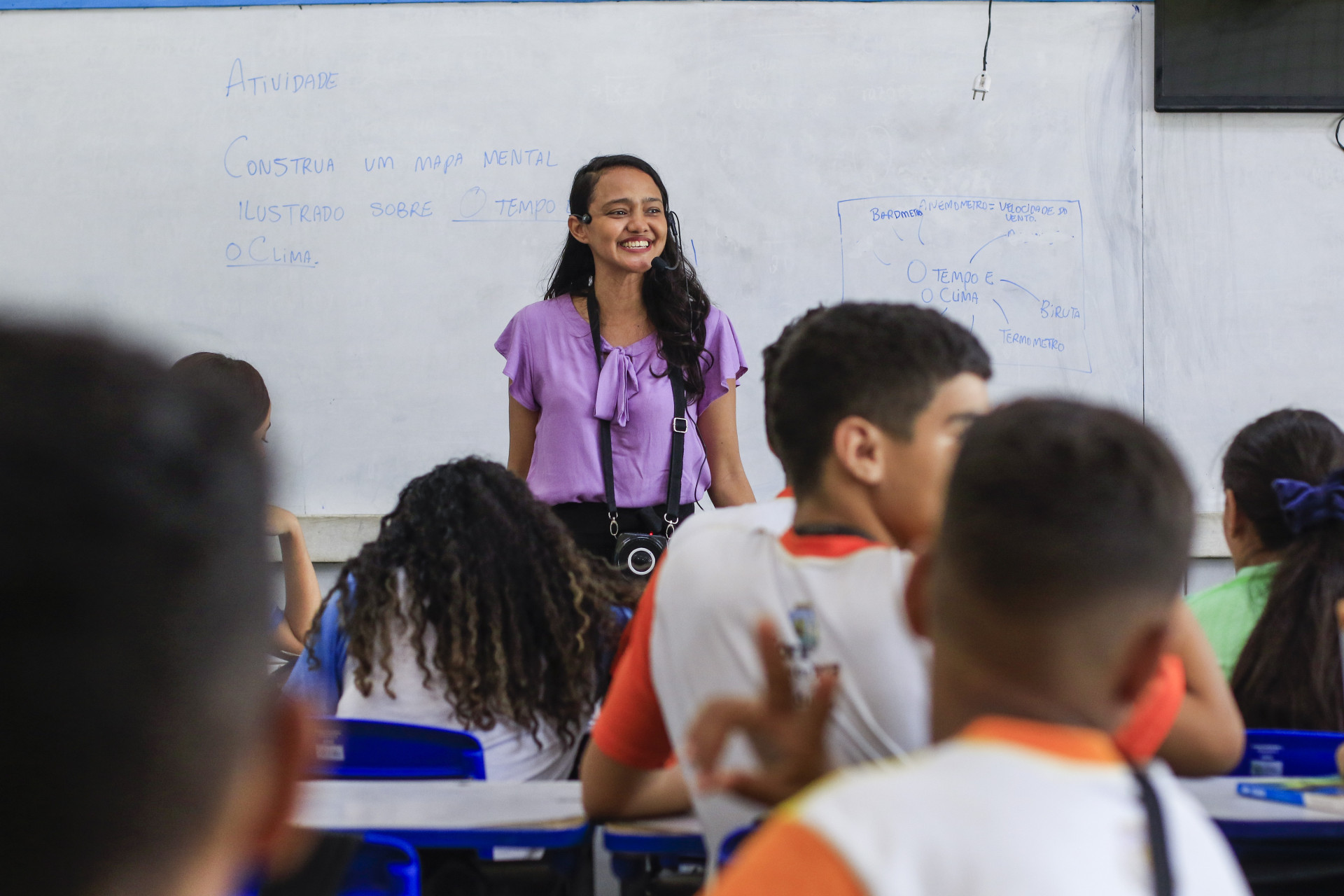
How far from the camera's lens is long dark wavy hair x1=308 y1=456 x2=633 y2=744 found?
187 centimetres

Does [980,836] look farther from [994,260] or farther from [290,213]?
[290,213]

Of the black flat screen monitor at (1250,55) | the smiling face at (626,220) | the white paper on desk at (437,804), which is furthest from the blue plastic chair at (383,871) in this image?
the black flat screen monitor at (1250,55)

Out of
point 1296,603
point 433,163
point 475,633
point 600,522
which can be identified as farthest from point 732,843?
point 433,163

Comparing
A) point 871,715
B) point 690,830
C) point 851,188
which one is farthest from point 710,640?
point 851,188

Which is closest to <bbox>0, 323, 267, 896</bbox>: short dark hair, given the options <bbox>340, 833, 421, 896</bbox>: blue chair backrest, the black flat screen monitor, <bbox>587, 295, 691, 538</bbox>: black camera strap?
<bbox>340, 833, 421, 896</bbox>: blue chair backrest

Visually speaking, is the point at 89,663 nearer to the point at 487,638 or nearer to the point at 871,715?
the point at 871,715

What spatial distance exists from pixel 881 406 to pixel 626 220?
1.74 metres

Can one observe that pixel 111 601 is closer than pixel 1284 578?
Yes

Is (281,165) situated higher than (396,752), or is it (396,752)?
(281,165)

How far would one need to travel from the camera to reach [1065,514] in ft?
2.38

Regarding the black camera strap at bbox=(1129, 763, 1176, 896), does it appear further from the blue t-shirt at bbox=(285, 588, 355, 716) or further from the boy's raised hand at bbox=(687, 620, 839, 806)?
the blue t-shirt at bbox=(285, 588, 355, 716)

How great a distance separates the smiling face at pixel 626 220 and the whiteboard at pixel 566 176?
1.06 meters

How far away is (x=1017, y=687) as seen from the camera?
70 centimetres

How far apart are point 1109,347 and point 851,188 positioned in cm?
103
